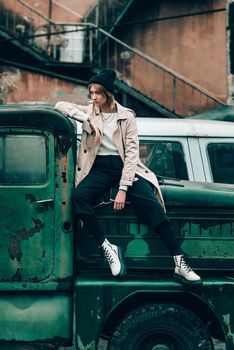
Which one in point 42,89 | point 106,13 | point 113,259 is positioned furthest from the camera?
point 106,13

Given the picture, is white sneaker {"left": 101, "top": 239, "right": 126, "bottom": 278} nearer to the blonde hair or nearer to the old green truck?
the old green truck

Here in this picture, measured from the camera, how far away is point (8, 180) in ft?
18.3

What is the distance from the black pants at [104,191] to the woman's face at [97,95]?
44 centimetres

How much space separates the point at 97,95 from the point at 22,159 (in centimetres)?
78

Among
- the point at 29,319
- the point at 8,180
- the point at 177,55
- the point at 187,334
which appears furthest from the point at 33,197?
the point at 177,55

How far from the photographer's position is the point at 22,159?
220 inches

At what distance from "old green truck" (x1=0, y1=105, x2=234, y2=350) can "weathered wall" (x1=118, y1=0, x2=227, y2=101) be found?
12951mm

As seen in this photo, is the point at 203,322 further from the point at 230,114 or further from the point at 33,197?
the point at 230,114

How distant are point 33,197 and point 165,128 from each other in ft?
8.03

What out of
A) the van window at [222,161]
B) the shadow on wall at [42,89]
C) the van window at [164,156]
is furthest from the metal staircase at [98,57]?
the van window at [222,161]

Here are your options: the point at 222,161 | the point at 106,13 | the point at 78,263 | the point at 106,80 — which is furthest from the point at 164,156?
the point at 106,13

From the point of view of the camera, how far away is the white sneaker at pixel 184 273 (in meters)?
5.41

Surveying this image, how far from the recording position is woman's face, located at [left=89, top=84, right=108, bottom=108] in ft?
18.4

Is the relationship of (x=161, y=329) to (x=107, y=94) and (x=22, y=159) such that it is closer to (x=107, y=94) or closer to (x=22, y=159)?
(x=22, y=159)
